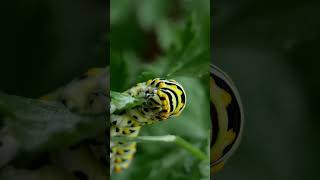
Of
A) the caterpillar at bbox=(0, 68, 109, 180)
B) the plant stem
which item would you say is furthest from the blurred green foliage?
the caterpillar at bbox=(0, 68, 109, 180)

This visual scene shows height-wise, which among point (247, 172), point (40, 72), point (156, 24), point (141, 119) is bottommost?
point (247, 172)

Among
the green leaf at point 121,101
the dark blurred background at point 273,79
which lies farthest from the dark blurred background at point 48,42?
the dark blurred background at point 273,79

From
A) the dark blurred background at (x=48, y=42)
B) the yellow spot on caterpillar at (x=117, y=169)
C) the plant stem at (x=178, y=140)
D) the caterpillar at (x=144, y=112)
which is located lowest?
the yellow spot on caterpillar at (x=117, y=169)

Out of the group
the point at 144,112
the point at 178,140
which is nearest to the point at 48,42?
the point at 144,112

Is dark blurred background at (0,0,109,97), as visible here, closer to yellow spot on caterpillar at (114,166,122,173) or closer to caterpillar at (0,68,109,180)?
caterpillar at (0,68,109,180)

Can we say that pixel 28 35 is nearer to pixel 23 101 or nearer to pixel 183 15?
pixel 23 101

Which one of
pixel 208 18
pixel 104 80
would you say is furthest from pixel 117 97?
pixel 208 18

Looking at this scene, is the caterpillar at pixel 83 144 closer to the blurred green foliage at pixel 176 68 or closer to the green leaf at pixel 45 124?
the green leaf at pixel 45 124
